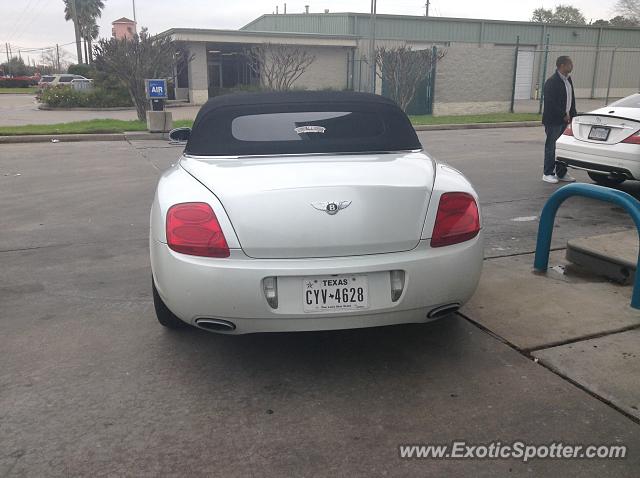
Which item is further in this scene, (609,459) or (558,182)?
(558,182)

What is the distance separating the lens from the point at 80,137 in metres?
15.5

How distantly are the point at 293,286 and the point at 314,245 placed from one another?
0.71ft

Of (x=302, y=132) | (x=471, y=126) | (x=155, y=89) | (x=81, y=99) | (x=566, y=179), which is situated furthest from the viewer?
(x=81, y=99)

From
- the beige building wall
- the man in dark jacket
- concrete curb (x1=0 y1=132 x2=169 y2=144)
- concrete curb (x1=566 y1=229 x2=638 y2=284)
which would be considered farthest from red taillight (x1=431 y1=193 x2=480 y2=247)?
the beige building wall

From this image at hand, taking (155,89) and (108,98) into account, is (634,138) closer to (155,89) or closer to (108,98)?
(155,89)

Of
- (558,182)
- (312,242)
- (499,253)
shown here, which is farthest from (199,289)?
(558,182)

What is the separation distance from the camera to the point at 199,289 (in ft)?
9.43

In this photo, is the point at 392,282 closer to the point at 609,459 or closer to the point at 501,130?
the point at 609,459

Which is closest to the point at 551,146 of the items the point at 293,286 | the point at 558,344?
the point at 558,344

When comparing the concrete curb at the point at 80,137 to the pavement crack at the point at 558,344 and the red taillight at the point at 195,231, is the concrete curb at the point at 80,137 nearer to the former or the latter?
the red taillight at the point at 195,231

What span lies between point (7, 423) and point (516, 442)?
2272 mm

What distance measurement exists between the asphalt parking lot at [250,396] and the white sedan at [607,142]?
4.01 meters

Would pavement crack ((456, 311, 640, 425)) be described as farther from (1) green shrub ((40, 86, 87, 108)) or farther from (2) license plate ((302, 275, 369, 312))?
(1) green shrub ((40, 86, 87, 108))

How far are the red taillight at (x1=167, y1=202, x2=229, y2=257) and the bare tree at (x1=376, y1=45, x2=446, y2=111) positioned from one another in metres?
20.0
